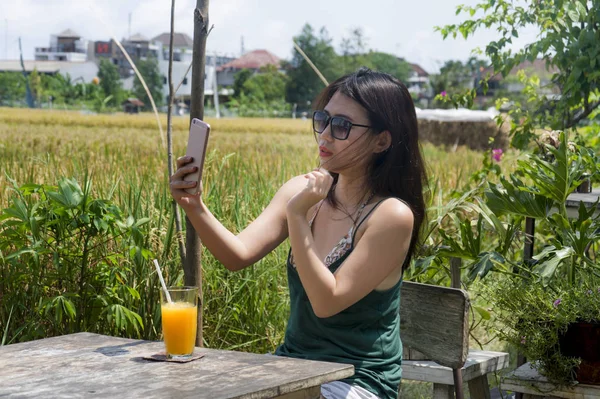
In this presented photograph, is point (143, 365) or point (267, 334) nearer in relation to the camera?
point (143, 365)

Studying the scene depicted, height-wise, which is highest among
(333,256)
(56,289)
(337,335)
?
(333,256)

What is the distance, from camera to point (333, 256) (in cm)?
190

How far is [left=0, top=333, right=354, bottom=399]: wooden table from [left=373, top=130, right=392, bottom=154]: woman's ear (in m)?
0.56

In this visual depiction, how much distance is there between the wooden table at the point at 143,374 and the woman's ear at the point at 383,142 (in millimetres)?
557

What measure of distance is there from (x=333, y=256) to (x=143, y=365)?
50 centimetres

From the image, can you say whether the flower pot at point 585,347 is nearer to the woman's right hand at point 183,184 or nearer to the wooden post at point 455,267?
the wooden post at point 455,267

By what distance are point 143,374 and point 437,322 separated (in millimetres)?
910

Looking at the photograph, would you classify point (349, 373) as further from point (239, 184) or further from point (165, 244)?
point (239, 184)

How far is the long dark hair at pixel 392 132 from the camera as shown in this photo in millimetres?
1948

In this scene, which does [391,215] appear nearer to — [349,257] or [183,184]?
[349,257]

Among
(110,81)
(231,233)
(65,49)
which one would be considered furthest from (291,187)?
(65,49)

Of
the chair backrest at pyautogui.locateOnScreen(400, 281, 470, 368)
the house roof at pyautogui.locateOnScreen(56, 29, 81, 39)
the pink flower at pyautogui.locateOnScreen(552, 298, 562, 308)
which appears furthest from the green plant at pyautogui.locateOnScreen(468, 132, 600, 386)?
the house roof at pyautogui.locateOnScreen(56, 29, 81, 39)

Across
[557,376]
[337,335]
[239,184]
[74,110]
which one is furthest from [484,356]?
[74,110]

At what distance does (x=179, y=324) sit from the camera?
5.32 feet
